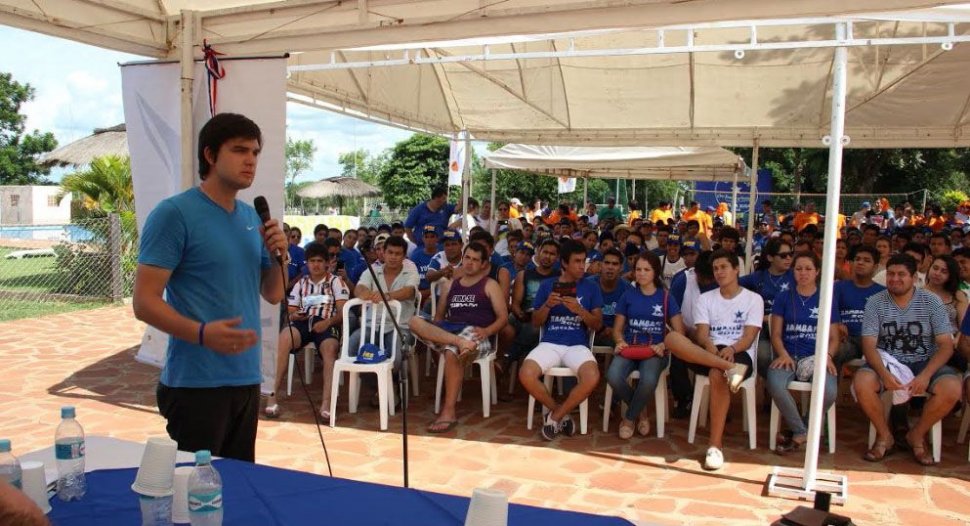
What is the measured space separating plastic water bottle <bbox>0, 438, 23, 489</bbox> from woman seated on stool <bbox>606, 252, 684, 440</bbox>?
4.01 metres

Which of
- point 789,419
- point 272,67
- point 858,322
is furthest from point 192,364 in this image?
point 858,322

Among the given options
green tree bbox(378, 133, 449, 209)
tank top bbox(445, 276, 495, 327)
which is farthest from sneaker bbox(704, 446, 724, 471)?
green tree bbox(378, 133, 449, 209)

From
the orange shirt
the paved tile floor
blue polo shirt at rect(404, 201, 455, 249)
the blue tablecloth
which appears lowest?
the paved tile floor

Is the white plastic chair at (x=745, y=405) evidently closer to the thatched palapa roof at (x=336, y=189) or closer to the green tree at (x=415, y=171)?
the thatched palapa roof at (x=336, y=189)

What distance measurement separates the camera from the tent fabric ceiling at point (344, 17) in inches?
145

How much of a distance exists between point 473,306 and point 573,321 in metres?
0.84

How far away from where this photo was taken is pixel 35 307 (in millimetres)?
10445

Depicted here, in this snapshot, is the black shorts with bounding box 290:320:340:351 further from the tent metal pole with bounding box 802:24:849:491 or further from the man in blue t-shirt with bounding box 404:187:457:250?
the tent metal pole with bounding box 802:24:849:491

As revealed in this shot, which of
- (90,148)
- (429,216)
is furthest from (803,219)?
(90,148)

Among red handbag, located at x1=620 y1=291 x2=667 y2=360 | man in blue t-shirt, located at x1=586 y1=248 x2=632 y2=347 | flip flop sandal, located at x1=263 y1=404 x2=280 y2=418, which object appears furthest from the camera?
man in blue t-shirt, located at x1=586 y1=248 x2=632 y2=347

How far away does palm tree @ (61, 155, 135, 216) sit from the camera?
12211mm

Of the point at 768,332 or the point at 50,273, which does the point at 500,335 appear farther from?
the point at 50,273

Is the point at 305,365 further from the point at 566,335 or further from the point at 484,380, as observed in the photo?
the point at 566,335

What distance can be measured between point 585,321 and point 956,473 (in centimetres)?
253
